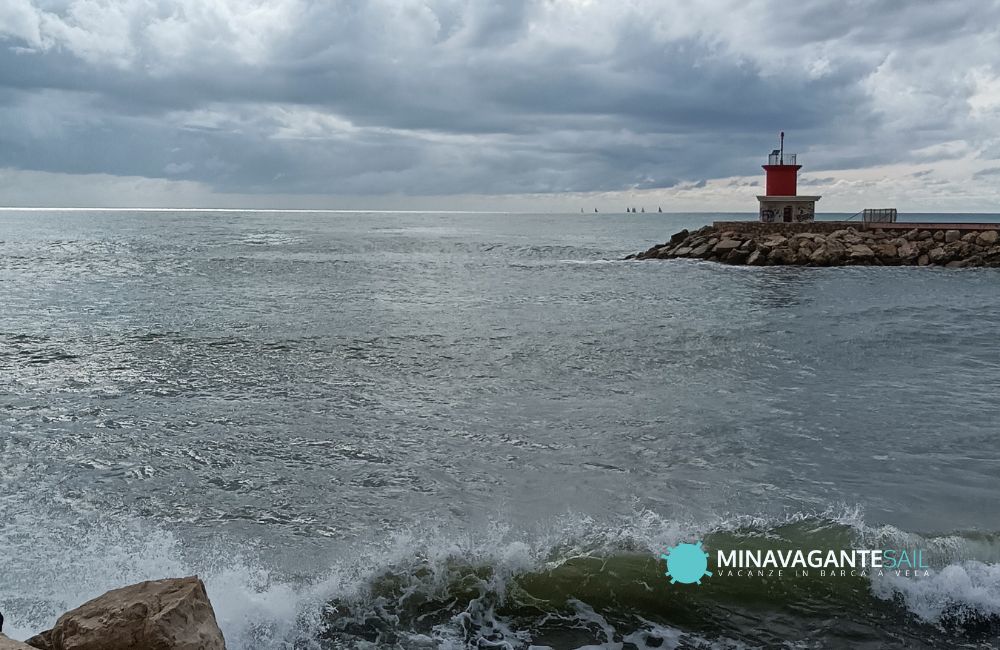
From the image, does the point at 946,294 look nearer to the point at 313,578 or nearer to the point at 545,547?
the point at 545,547

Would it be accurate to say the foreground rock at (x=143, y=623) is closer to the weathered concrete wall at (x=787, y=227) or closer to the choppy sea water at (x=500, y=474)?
the choppy sea water at (x=500, y=474)

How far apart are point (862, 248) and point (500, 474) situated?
123 ft

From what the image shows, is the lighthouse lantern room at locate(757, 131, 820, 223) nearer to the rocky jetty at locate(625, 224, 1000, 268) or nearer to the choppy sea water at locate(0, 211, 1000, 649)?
the rocky jetty at locate(625, 224, 1000, 268)

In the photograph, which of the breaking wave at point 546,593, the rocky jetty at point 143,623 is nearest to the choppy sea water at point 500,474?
the breaking wave at point 546,593

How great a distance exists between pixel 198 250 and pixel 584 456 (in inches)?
2038

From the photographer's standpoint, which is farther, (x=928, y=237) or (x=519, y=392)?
(x=928, y=237)

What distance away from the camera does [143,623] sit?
3877 millimetres

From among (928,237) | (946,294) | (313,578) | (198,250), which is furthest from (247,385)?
(198,250)

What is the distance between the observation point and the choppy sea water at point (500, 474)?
5.40 metres

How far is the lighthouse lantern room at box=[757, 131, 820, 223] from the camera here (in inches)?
1898

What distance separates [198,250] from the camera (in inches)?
2146
